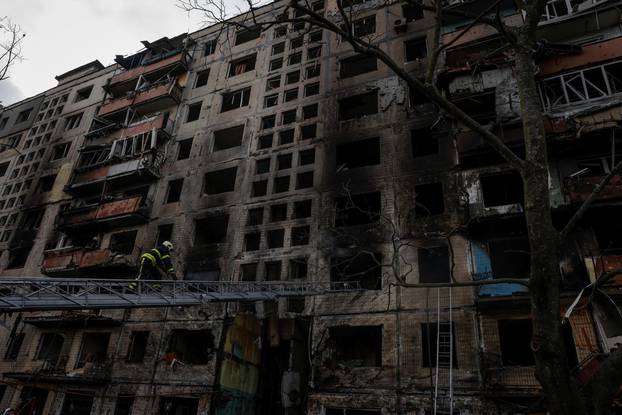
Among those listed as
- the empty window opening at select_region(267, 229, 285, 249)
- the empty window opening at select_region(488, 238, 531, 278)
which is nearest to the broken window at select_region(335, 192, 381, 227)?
the empty window opening at select_region(267, 229, 285, 249)

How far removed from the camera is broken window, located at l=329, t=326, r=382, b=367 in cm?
1778

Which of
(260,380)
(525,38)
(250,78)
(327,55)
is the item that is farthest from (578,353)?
(250,78)

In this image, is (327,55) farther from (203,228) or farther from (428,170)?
(203,228)

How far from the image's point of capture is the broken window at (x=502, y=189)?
726 inches

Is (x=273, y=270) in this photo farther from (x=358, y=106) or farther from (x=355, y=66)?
(x=355, y=66)

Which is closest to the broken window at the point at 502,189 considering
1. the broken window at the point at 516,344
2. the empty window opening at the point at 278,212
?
the broken window at the point at 516,344

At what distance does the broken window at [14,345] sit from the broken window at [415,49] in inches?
1170

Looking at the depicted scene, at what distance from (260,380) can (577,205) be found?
15.9 meters

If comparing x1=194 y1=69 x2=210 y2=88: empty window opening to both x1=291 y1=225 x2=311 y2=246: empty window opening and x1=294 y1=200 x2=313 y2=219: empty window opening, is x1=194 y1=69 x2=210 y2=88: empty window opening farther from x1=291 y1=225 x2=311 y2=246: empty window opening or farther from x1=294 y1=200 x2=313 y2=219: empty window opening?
x1=291 y1=225 x2=311 y2=246: empty window opening

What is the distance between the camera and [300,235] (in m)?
20.8

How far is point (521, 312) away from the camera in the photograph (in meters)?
14.7

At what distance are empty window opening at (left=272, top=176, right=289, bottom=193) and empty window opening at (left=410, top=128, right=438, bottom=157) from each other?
7.48 m

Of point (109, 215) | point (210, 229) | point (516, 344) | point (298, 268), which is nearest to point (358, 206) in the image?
point (298, 268)

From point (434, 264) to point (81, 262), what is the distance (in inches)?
826
